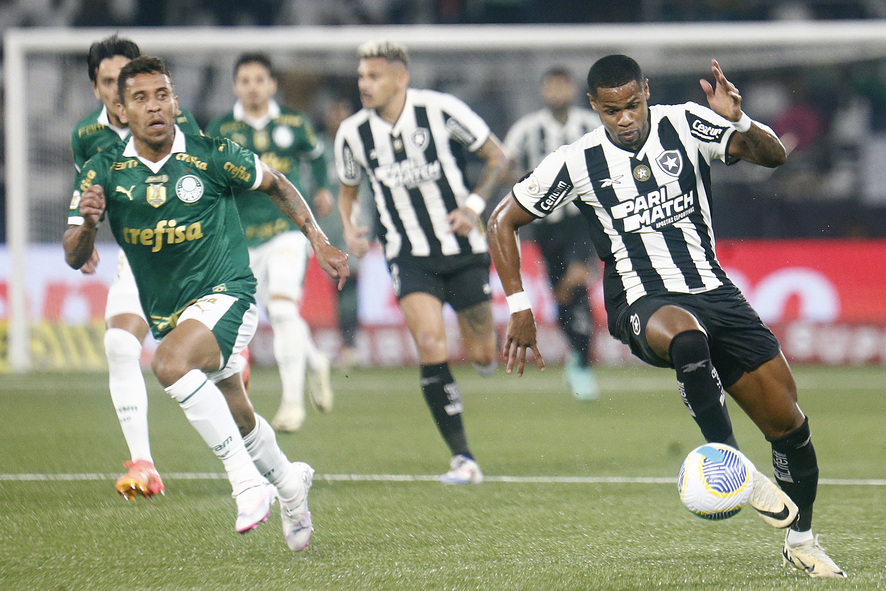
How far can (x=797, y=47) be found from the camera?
12.5 m

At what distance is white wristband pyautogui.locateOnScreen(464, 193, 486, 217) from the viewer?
6.33 m

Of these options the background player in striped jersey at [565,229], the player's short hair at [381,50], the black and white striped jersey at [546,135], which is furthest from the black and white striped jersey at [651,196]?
the black and white striped jersey at [546,135]

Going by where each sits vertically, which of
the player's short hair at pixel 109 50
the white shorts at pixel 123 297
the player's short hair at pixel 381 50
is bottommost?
the white shorts at pixel 123 297

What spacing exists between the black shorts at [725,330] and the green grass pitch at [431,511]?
69 centimetres

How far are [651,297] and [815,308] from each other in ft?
27.3

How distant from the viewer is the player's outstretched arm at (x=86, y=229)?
4164 mm

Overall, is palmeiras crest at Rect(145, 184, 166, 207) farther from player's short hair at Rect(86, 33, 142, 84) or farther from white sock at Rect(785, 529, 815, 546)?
white sock at Rect(785, 529, 815, 546)

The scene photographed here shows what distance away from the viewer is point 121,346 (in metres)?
5.08

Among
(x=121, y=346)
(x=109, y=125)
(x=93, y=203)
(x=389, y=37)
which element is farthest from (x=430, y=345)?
(x=389, y=37)

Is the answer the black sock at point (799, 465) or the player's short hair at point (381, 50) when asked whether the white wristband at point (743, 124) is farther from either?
the player's short hair at point (381, 50)

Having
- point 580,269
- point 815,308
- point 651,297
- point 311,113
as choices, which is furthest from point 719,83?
point 311,113

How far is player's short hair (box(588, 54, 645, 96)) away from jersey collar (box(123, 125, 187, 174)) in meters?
1.61

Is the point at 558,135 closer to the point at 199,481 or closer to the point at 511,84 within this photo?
the point at 511,84

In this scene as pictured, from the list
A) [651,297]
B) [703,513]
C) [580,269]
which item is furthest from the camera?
[580,269]
